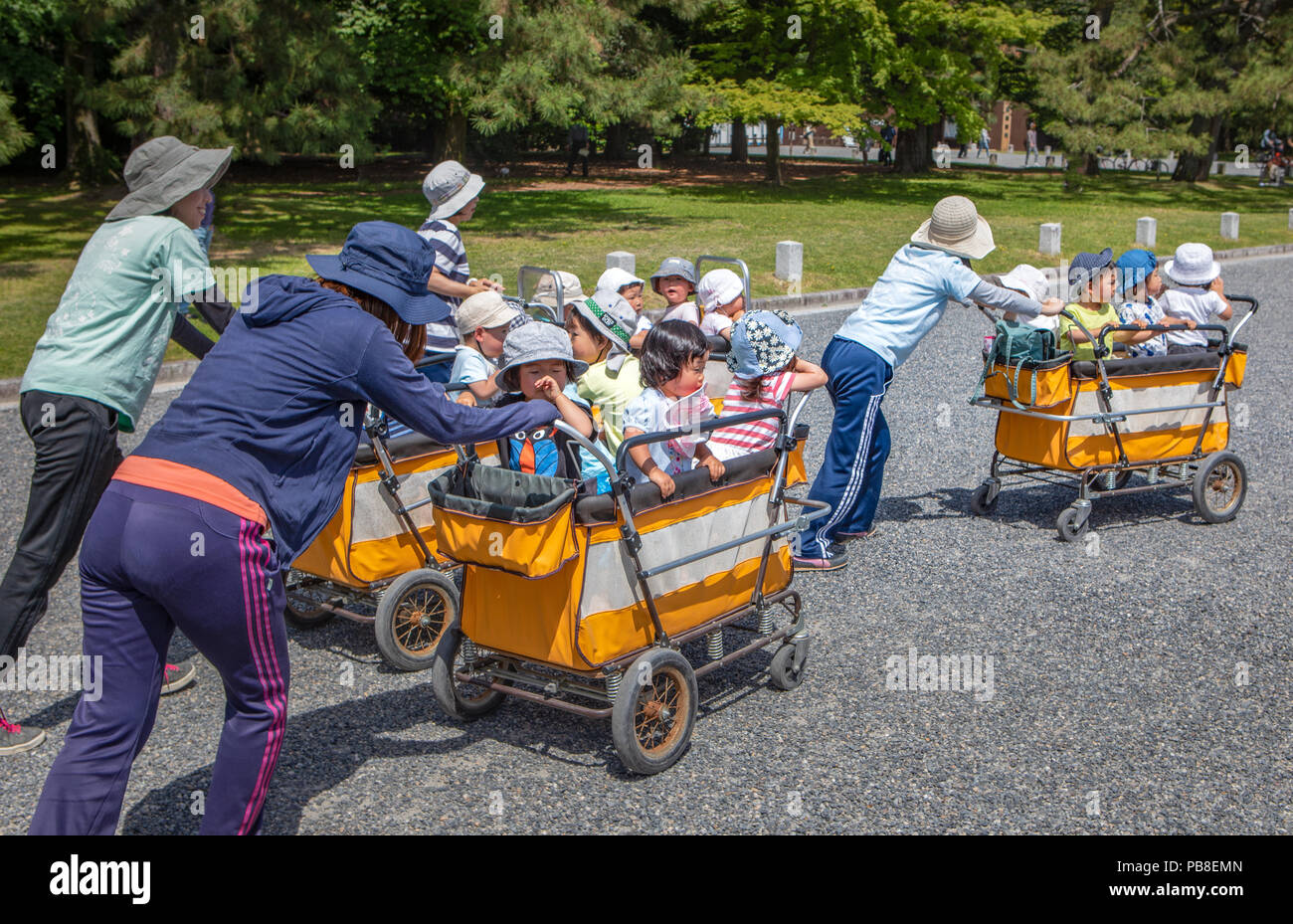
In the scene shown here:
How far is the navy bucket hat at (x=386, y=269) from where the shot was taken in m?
3.37

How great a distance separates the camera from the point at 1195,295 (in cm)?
750

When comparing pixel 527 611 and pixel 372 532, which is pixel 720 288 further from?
pixel 527 611

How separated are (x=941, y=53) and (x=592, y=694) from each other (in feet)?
89.4

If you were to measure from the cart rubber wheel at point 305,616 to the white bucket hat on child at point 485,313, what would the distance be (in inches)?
55.5

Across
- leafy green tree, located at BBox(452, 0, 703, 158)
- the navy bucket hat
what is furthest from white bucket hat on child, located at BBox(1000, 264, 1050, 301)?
leafy green tree, located at BBox(452, 0, 703, 158)

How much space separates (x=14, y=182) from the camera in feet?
86.7

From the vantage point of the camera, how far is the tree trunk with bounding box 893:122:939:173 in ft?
121

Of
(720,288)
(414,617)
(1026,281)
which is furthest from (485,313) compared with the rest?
(1026,281)

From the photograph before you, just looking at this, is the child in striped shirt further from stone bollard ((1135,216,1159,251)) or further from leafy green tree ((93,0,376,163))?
stone bollard ((1135,216,1159,251))

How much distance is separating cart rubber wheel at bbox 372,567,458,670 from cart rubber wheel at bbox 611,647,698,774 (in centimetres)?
109

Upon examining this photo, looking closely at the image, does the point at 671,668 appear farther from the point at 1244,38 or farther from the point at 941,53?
the point at 1244,38

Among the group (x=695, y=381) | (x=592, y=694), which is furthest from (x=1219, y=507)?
(x=592, y=694)

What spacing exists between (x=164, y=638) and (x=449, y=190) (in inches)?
152

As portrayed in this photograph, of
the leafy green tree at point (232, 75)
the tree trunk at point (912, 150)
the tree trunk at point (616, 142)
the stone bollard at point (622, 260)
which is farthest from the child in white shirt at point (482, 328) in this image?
the tree trunk at point (912, 150)
